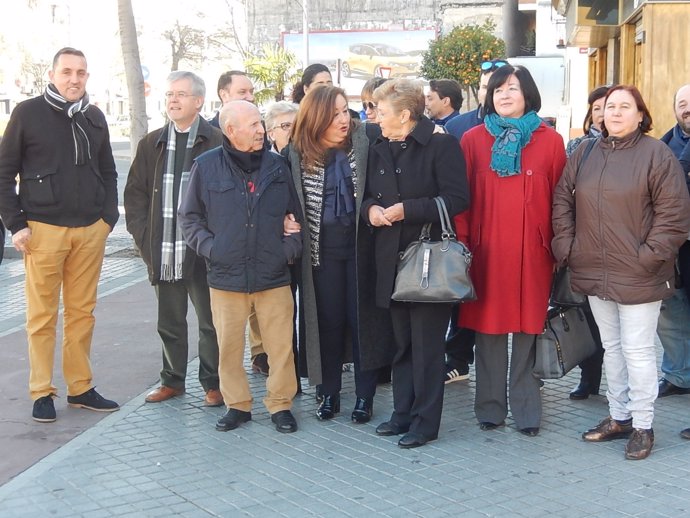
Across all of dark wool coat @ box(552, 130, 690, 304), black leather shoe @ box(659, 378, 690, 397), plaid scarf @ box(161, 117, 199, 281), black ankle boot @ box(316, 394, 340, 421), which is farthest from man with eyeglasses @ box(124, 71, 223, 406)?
black leather shoe @ box(659, 378, 690, 397)

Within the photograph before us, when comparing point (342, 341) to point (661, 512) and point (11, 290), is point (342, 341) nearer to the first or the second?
point (661, 512)

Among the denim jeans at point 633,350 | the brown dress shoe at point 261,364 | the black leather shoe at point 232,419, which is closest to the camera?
the denim jeans at point 633,350

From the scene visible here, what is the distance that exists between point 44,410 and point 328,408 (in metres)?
1.72

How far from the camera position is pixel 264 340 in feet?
19.0

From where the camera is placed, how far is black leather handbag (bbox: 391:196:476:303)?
5090 millimetres

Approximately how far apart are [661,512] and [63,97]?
13.1 feet

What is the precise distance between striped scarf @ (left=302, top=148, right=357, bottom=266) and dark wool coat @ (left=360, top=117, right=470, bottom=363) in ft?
1.04

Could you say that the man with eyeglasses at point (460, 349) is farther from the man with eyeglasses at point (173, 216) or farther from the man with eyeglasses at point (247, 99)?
the man with eyeglasses at point (173, 216)

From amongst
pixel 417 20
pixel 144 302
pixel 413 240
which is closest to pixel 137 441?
pixel 413 240

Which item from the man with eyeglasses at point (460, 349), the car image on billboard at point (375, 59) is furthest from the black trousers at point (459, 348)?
the car image on billboard at point (375, 59)

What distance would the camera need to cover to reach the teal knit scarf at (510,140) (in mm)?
5281

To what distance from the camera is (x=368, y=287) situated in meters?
5.62

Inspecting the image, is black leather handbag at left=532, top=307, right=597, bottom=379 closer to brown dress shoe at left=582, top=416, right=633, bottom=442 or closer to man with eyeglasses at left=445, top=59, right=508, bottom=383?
brown dress shoe at left=582, top=416, right=633, bottom=442

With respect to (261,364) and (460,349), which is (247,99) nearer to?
(261,364)
